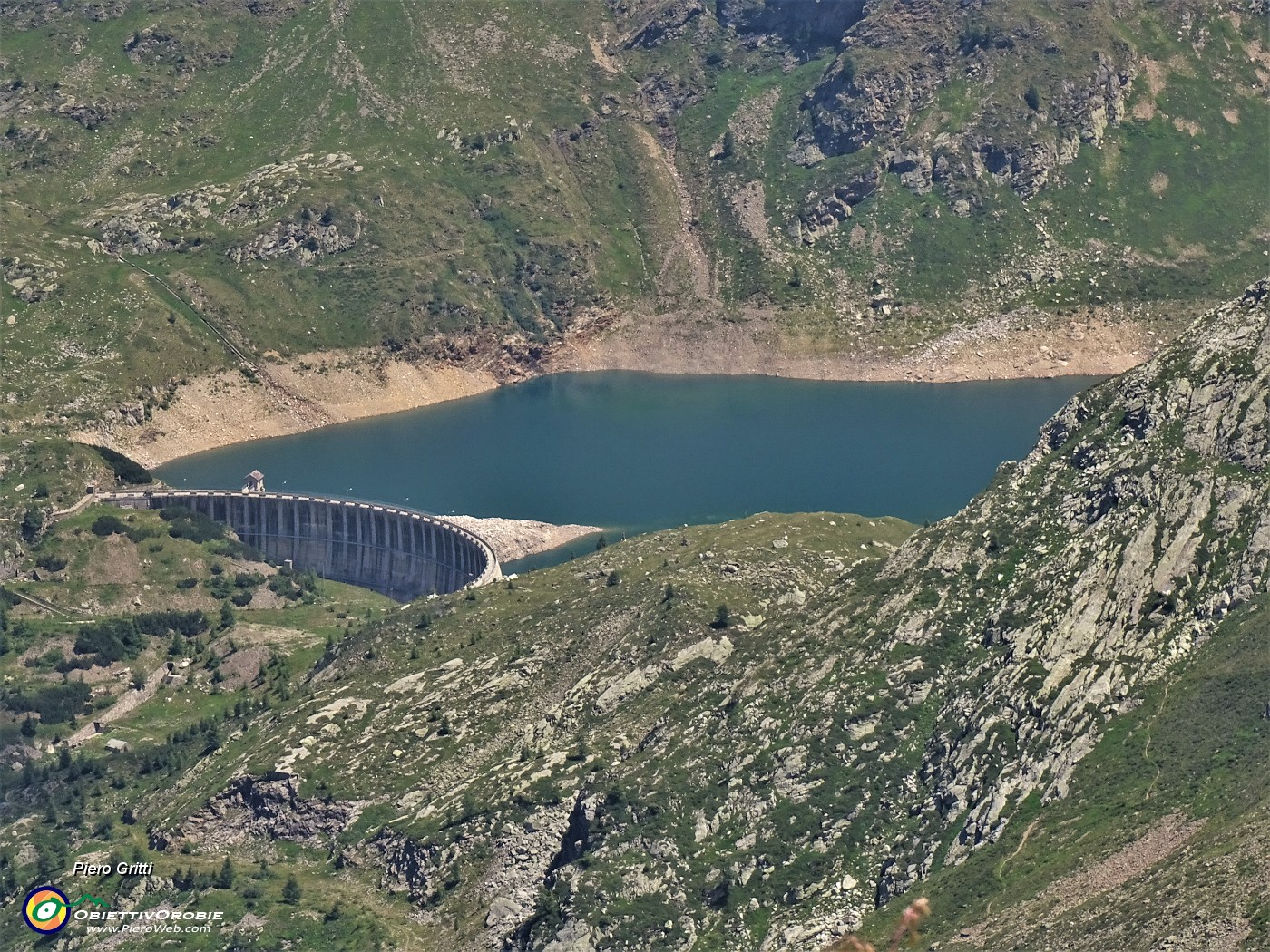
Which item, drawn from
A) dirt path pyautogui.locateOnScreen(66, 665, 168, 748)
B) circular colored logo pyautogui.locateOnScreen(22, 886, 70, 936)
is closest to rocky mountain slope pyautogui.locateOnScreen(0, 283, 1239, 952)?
circular colored logo pyautogui.locateOnScreen(22, 886, 70, 936)

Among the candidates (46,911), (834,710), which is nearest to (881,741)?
(834,710)

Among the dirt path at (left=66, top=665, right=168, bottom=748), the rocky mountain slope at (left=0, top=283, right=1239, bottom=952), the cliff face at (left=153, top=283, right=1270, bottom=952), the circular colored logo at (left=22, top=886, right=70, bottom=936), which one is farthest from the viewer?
the dirt path at (left=66, top=665, right=168, bottom=748)

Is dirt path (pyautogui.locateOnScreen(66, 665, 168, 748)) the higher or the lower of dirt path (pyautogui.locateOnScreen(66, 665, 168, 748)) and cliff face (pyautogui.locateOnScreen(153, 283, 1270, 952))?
the lower

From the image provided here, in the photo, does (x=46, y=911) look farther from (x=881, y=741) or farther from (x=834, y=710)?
(x=881, y=741)

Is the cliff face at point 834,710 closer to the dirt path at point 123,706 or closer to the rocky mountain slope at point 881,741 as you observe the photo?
the rocky mountain slope at point 881,741


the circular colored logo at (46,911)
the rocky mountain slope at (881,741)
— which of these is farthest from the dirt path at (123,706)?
the circular colored logo at (46,911)

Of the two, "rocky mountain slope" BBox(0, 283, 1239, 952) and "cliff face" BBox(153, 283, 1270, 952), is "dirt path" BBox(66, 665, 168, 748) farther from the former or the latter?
"cliff face" BBox(153, 283, 1270, 952)
